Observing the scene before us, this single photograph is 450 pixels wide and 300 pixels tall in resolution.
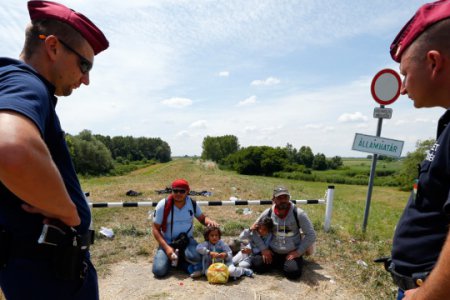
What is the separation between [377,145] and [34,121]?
18.4 feet

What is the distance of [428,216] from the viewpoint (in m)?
1.38

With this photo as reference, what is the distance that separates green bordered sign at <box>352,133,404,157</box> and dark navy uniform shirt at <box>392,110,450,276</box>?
4225 millimetres

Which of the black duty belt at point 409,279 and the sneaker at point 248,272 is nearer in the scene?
the black duty belt at point 409,279

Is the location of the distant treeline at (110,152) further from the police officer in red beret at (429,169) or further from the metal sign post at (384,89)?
the police officer in red beret at (429,169)

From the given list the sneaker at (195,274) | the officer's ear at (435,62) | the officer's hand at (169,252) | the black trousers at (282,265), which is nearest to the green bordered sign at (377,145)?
the black trousers at (282,265)

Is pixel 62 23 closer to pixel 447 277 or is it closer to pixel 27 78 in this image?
pixel 27 78

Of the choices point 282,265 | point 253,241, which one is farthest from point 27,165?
point 282,265

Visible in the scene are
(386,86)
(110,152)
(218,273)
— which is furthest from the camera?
(110,152)

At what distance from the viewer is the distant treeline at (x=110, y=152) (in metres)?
54.8

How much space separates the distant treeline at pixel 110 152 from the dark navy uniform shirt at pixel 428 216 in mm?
16043

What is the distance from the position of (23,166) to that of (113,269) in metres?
4.32

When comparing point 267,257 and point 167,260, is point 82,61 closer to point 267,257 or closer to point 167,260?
point 167,260

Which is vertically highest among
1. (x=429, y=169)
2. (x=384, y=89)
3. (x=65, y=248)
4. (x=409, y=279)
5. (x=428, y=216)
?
(x=384, y=89)

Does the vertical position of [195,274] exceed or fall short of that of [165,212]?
it falls short
